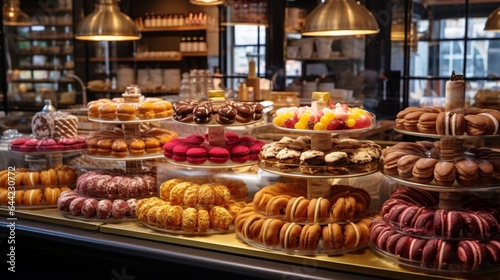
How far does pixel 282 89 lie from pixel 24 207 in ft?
16.8

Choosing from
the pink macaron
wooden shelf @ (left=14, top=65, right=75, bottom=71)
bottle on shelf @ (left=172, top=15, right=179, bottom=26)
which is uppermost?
bottle on shelf @ (left=172, top=15, right=179, bottom=26)

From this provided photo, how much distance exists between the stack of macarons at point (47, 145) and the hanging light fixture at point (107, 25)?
3.99ft

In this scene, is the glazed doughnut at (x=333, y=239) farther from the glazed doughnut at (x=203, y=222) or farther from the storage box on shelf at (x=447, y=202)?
the glazed doughnut at (x=203, y=222)

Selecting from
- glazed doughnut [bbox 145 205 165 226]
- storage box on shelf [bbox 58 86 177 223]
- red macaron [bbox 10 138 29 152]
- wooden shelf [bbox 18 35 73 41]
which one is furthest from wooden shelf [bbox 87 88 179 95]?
glazed doughnut [bbox 145 205 165 226]

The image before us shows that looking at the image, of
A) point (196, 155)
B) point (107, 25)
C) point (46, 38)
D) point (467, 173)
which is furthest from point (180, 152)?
point (46, 38)

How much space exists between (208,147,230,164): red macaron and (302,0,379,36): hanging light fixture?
1321 mm

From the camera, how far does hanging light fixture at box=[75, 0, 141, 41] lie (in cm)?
424

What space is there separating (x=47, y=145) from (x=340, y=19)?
185cm

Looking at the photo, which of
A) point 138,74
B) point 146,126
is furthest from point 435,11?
point 146,126

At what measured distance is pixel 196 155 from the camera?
2.66 meters

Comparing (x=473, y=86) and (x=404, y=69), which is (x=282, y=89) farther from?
(x=473, y=86)

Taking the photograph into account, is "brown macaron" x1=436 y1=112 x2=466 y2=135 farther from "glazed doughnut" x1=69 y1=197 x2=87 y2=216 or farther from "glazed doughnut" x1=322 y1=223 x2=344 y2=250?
"glazed doughnut" x1=69 y1=197 x2=87 y2=216

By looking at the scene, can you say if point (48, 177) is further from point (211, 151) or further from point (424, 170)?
point (424, 170)

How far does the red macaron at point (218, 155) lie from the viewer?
267 cm
